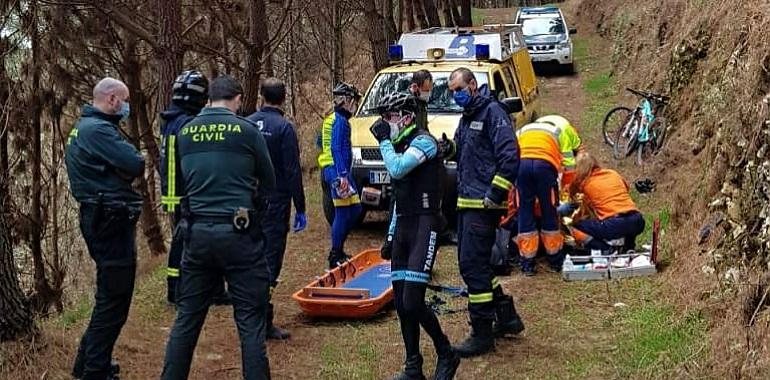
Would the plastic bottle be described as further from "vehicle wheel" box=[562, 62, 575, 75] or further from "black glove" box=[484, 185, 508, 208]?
"vehicle wheel" box=[562, 62, 575, 75]

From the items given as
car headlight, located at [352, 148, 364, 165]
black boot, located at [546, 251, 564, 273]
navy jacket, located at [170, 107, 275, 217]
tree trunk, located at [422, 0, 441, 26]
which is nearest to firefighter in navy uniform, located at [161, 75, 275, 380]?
navy jacket, located at [170, 107, 275, 217]

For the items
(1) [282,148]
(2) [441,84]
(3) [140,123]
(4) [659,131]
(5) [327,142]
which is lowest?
(4) [659,131]

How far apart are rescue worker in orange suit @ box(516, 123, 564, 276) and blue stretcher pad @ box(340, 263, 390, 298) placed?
4.68 ft

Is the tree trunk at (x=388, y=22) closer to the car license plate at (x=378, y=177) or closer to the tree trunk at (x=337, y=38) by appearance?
the tree trunk at (x=337, y=38)

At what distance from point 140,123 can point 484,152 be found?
12.6 meters

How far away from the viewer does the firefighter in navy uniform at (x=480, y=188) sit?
6.51m

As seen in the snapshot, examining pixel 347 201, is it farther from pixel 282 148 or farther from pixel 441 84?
pixel 441 84

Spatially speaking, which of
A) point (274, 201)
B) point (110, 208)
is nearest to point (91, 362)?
point (110, 208)

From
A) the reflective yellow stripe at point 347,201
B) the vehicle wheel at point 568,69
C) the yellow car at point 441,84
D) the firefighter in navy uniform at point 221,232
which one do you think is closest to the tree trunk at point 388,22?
the yellow car at point 441,84

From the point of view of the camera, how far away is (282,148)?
7367 millimetres

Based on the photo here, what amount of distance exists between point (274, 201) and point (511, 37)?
25.0 ft

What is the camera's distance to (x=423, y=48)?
514 inches

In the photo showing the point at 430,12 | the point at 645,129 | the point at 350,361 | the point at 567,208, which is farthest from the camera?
the point at 430,12

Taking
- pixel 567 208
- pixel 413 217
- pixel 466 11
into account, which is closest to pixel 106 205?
pixel 413 217
